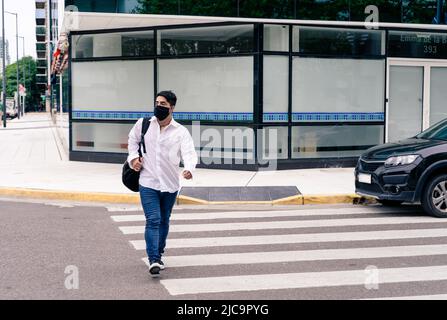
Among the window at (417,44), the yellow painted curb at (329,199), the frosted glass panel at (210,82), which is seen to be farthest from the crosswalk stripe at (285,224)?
the window at (417,44)

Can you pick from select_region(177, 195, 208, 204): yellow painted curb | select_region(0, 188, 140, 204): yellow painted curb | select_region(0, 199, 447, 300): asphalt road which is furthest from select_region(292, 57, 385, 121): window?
select_region(0, 188, 140, 204): yellow painted curb

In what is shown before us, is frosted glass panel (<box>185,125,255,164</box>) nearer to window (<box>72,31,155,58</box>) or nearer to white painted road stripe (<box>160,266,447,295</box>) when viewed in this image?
window (<box>72,31,155,58</box>)

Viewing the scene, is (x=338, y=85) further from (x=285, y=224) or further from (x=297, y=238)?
(x=297, y=238)

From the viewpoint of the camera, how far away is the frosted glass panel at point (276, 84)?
51.6 ft

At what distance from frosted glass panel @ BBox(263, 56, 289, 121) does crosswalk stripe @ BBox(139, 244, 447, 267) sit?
8.11 meters

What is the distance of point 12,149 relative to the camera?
22.7 meters

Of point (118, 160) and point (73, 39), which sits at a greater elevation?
point (73, 39)

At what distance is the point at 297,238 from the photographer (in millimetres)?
8703

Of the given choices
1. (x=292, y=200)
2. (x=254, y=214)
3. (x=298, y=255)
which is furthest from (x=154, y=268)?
(x=292, y=200)

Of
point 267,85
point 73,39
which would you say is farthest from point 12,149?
point 267,85

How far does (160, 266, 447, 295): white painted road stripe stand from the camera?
→ 20.5 ft
